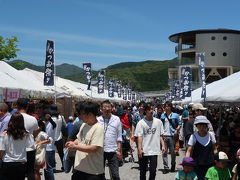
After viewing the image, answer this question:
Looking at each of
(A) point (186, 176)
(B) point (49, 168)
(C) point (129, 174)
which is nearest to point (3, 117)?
(B) point (49, 168)

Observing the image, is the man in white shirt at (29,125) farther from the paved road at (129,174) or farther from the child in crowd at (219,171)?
the paved road at (129,174)

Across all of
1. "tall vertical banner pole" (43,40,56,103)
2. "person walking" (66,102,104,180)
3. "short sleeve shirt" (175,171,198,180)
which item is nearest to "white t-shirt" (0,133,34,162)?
"person walking" (66,102,104,180)

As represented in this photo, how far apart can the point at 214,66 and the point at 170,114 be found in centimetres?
6353

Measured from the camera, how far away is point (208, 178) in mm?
4957

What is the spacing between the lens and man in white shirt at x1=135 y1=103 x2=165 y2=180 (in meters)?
6.60

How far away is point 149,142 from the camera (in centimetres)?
669

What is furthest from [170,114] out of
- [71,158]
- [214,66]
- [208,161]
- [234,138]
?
[214,66]

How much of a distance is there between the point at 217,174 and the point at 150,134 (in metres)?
2.05

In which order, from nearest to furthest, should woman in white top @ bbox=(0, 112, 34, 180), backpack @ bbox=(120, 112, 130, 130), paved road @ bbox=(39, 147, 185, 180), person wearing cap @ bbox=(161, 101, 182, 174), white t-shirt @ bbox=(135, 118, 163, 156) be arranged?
woman in white top @ bbox=(0, 112, 34, 180)
white t-shirt @ bbox=(135, 118, 163, 156)
paved road @ bbox=(39, 147, 185, 180)
person wearing cap @ bbox=(161, 101, 182, 174)
backpack @ bbox=(120, 112, 130, 130)

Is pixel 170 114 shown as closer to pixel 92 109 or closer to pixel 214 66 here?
pixel 92 109

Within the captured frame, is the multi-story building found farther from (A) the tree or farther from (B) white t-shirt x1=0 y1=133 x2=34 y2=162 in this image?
(B) white t-shirt x1=0 y1=133 x2=34 y2=162

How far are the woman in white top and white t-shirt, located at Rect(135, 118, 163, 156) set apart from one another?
8.82 ft

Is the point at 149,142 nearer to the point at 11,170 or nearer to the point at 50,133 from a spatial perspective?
the point at 50,133

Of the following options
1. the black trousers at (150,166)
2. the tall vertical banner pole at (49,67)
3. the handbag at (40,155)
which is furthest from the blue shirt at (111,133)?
the tall vertical banner pole at (49,67)
